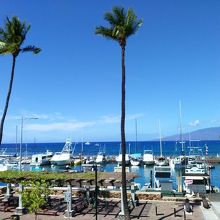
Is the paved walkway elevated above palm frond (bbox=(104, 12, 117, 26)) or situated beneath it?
situated beneath

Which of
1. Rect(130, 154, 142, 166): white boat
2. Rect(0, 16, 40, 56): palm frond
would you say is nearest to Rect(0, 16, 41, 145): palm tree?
Rect(0, 16, 40, 56): palm frond

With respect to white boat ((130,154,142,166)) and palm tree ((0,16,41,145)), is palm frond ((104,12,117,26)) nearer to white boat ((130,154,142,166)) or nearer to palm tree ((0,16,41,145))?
palm tree ((0,16,41,145))

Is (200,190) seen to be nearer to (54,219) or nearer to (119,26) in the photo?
(54,219)

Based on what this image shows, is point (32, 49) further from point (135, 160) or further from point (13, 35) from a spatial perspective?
point (135, 160)

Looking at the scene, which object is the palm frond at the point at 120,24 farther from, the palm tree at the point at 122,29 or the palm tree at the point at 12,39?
the palm tree at the point at 12,39

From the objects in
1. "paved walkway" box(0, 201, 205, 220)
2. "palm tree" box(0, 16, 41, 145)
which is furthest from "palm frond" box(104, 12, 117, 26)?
"paved walkway" box(0, 201, 205, 220)

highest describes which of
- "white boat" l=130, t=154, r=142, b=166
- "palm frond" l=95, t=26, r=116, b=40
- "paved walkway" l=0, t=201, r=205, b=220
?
"palm frond" l=95, t=26, r=116, b=40

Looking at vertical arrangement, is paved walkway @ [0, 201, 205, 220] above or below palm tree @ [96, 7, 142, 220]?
below

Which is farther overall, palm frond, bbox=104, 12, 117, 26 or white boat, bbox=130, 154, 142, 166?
white boat, bbox=130, 154, 142, 166

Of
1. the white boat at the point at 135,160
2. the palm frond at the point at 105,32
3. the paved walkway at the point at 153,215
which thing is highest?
the palm frond at the point at 105,32

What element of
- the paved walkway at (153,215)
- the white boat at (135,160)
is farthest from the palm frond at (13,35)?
the white boat at (135,160)

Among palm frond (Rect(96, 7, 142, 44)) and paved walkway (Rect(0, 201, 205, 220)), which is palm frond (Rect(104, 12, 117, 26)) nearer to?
palm frond (Rect(96, 7, 142, 44))

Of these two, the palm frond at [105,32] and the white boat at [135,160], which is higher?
the palm frond at [105,32]

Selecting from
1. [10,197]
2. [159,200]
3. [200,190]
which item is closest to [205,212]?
[159,200]
